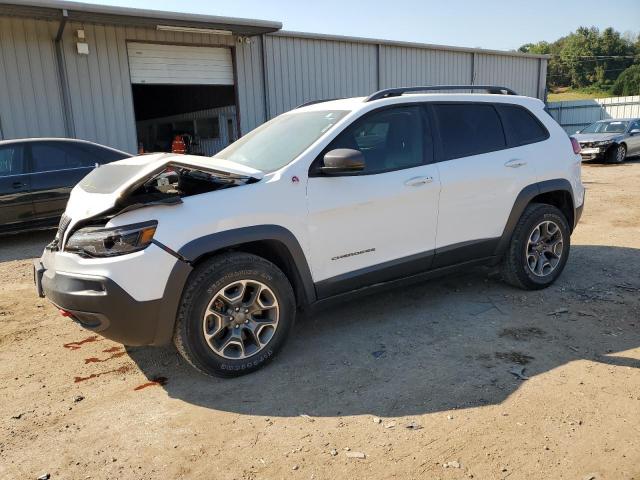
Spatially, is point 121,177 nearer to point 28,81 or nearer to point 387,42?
point 28,81

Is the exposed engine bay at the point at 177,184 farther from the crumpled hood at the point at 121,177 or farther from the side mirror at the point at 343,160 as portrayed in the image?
the side mirror at the point at 343,160

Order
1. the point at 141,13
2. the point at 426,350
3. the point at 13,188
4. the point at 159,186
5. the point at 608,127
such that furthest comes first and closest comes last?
the point at 608,127, the point at 141,13, the point at 13,188, the point at 426,350, the point at 159,186

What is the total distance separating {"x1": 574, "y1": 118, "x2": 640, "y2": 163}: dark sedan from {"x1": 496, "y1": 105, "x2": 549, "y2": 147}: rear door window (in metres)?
14.6

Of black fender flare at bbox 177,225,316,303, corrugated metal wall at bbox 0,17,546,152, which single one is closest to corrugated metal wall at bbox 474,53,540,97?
corrugated metal wall at bbox 0,17,546,152

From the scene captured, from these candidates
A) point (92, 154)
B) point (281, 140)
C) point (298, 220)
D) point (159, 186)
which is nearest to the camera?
point (159, 186)

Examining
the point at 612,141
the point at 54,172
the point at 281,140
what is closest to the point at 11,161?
the point at 54,172

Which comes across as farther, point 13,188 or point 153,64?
point 153,64

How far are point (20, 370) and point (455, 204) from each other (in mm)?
3541

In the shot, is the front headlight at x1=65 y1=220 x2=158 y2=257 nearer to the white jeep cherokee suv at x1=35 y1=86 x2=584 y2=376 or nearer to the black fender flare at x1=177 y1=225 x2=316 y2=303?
the white jeep cherokee suv at x1=35 y1=86 x2=584 y2=376

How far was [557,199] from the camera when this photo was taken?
16.7ft

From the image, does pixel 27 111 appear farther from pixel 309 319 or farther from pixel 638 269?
pixel 638 269

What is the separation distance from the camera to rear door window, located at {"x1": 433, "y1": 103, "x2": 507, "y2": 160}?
4266 mm

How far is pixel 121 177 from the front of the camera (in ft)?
11.2

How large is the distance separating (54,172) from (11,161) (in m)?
0.58
